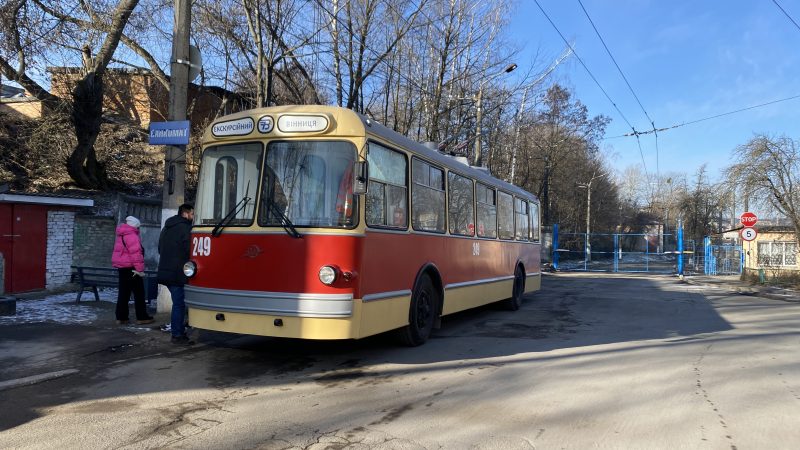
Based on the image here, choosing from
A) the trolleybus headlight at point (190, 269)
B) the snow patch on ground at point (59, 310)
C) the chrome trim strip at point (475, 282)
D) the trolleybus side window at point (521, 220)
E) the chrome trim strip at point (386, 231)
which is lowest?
the snow patch on ground at point (59, 310)

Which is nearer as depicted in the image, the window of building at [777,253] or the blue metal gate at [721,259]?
the window of building at [777,253]

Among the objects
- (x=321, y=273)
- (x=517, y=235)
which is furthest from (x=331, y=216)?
(x=517, y=235)

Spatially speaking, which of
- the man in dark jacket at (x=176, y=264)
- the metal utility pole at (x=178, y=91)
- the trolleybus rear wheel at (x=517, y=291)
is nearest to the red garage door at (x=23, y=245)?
the metal utility pole at (x=178, y=91)

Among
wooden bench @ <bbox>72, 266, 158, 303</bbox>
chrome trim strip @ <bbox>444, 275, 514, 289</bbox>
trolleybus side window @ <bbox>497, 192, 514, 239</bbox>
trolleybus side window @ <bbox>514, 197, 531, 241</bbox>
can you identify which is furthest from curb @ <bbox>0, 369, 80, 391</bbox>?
trolleybus side window @ <bbox>514, 197, 531, 241</bbox>

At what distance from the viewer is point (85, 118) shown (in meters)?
13.6

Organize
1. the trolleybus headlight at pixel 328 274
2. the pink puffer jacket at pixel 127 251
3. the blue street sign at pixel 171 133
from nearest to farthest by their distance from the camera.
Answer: the trolleybus headlight at pixel 328 274 → the pink puffer jacket at pixel 127 251 → the blue street sign at pixel 171 133

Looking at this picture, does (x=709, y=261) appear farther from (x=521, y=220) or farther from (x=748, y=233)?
(x=521, y=220)

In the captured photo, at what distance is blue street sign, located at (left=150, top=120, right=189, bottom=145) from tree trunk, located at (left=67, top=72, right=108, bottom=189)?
19.3 feet

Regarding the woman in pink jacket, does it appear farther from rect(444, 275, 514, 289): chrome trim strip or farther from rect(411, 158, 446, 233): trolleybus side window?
rect(444, 275, 514, 289): chrome trim strip

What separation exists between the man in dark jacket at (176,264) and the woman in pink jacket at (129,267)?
3.09ft

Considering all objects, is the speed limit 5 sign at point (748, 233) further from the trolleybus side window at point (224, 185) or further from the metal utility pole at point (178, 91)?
the trolleybus side window at point (224, 185)

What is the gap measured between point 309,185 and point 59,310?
6.06 metres

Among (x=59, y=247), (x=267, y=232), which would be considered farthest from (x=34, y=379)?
(x=59, y=247)

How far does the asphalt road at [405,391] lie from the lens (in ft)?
14.3
